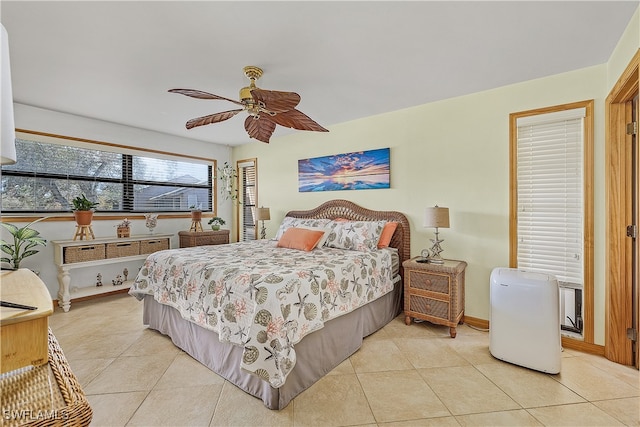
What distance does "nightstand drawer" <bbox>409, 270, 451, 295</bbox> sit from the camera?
2.89 metres

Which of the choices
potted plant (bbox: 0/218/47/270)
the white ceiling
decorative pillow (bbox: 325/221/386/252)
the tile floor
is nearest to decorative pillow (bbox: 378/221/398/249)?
decorative pillow (bbox: 325/221/386/252)

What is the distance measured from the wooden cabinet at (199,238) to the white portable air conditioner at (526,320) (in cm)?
417

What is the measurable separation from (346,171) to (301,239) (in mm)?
1312

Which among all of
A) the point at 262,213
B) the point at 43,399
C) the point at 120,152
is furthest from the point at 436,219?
the point at 120,152

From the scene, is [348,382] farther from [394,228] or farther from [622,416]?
[394,228]

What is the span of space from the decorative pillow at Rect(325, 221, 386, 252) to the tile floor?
1.03 metres

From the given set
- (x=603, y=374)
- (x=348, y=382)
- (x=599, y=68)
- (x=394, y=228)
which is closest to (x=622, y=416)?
(x=603, y=374)

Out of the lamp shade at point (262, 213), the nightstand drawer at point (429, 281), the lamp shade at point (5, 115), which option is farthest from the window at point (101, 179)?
the nightstand drawer at point (429, 281)

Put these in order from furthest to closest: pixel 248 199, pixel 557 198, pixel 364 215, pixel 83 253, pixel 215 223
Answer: pixel 248 199 → pixel 215 223 → pixel 364 215 → pixel 83 253 → pixel 557 198

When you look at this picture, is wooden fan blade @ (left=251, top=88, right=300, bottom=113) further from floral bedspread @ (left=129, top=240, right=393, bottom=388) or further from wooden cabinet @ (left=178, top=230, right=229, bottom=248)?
wooden cabinet @ (left=178, top=230, right=229, bottom=248)

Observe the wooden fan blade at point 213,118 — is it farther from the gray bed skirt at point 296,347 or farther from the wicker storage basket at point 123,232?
the wicker storage basket at point 123,232

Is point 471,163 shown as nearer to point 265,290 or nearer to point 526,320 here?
point 526,320

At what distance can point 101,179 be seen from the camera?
4.23 metres

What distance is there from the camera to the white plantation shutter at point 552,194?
264cm
